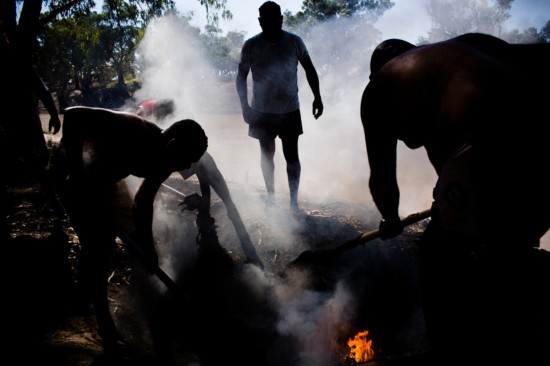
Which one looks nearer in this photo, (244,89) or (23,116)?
(23,116)

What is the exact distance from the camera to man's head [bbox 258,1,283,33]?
4129 mm

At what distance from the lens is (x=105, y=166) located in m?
2.57

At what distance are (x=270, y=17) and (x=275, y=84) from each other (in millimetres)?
846

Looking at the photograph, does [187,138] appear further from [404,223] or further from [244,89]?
[244,89]

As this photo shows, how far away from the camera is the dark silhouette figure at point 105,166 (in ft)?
8.36

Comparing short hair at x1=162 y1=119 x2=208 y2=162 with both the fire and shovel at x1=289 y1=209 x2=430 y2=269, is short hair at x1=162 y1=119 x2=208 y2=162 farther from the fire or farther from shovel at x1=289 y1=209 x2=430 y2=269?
the fire

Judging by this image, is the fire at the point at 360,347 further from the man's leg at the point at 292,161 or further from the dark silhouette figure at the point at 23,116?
the dark silhouette figure at the point at 23,116

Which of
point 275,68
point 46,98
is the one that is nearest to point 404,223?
point 275,68

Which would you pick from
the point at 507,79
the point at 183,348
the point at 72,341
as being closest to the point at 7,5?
the point at 72,341

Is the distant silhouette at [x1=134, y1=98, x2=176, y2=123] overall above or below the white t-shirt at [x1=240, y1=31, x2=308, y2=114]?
above

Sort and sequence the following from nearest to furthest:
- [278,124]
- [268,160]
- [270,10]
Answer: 1. [270,10]
2. [278,124]
3. [268,160]

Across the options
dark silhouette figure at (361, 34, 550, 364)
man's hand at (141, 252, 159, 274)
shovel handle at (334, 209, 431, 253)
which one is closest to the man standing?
shovel handle at (334, 209, 431, 253)

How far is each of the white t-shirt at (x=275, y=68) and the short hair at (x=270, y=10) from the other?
0.94 ft

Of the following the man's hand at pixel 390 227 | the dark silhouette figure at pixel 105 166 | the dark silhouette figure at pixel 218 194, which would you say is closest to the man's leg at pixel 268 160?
the dark silhouette figure at pixel 218 194
